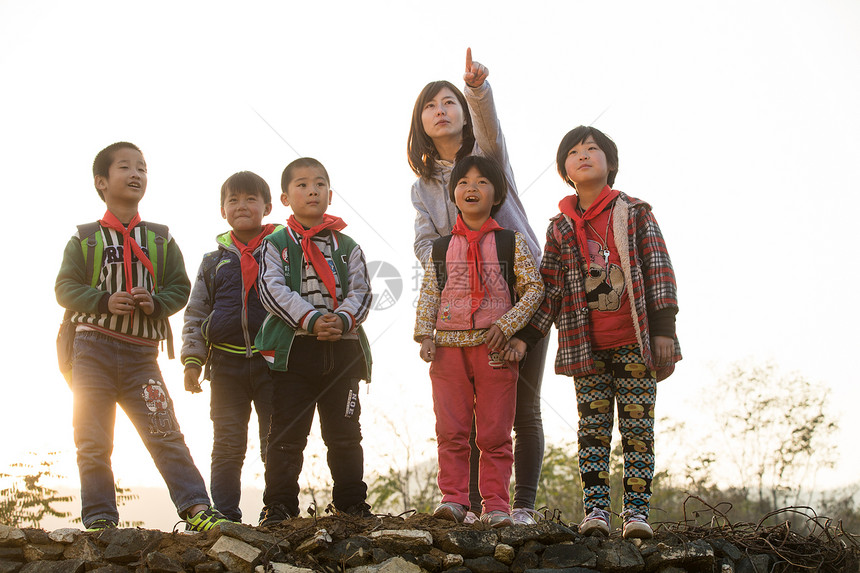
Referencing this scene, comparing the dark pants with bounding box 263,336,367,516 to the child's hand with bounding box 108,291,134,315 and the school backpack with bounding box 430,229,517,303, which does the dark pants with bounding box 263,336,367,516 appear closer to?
the school backpack with bounding box 430,229,517,303

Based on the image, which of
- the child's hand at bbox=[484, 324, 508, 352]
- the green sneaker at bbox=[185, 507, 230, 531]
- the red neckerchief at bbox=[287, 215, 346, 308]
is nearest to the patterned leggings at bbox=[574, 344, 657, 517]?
the child's hand at bbox=[484, 324, 508, 352]

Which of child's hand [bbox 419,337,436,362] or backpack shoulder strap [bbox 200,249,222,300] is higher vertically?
backpack shoulder strap [bbox 200,249,222,300]

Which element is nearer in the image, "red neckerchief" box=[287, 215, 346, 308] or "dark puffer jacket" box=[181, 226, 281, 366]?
"red neckerchief" box=[287, 215, 346, 308]

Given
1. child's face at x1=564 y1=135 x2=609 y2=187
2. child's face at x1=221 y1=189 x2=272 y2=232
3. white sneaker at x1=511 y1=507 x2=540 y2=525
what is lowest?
white sneaker at x1=511 y1=507 x2=540 y2=525

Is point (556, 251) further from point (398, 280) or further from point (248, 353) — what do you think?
point (248, 353)

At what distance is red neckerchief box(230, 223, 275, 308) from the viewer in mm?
4230

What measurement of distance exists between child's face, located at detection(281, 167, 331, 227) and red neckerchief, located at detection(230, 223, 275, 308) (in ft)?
0.89

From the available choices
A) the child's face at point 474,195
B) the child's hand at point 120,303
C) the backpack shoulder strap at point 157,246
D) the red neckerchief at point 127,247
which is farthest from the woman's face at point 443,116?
the child's hand at point 120,303

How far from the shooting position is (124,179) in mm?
4031

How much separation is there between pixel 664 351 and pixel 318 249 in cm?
191

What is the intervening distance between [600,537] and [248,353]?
2.08m

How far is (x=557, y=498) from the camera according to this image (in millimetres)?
8664

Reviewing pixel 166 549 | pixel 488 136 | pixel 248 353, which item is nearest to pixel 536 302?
pixel 488 136

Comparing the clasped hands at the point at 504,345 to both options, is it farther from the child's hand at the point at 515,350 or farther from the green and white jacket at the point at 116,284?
the green and white jacket at the point at 116,284
